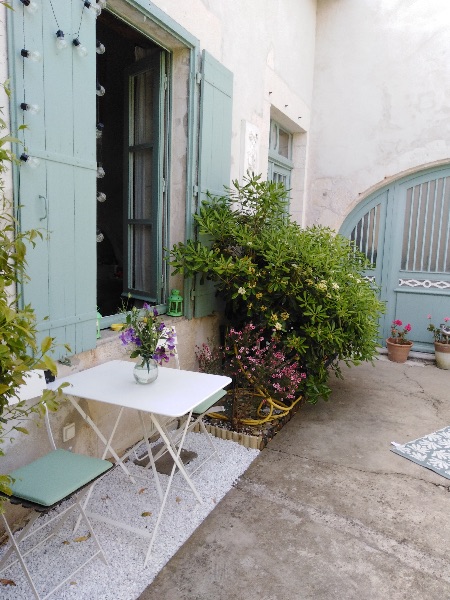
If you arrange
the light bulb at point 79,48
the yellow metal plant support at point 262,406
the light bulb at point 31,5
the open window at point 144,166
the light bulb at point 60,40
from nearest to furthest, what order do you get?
the light bulb at point 31,5, the light bulb at point 60,40, the light bulb at point 79,48, the yellow metal plant support at point 262,406, the open window at point 144,166

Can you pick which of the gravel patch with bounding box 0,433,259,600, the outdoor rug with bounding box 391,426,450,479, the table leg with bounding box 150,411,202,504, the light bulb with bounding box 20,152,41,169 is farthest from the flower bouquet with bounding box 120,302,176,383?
the outdoor rug with bounding box 391,426,450,479

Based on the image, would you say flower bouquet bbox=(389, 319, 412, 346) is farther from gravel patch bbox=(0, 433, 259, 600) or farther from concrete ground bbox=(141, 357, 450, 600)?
gravel patch bbox=(0, 433, 259, 600)

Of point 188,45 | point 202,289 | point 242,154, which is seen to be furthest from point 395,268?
point 188,45

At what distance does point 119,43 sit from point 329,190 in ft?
11.1

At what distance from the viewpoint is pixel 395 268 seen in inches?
251

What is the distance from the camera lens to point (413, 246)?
632cm

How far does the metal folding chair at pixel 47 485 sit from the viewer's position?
1761 millimetres

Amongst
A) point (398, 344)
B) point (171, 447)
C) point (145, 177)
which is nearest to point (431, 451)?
point (171, 447)

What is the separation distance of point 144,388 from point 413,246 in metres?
5.09

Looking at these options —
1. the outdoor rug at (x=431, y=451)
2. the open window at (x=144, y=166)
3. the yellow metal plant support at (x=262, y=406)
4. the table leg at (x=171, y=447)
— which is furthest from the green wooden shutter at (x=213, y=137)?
the outdoor rug at (x=431, y=451)

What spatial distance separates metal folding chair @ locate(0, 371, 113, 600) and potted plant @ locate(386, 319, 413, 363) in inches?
188

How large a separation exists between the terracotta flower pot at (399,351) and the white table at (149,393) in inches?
159

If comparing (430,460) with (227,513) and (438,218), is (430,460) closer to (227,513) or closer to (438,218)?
(227,513)

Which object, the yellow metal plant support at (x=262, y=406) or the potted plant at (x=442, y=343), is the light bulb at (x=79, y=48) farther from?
the potted plant at (x=442, y=343)
